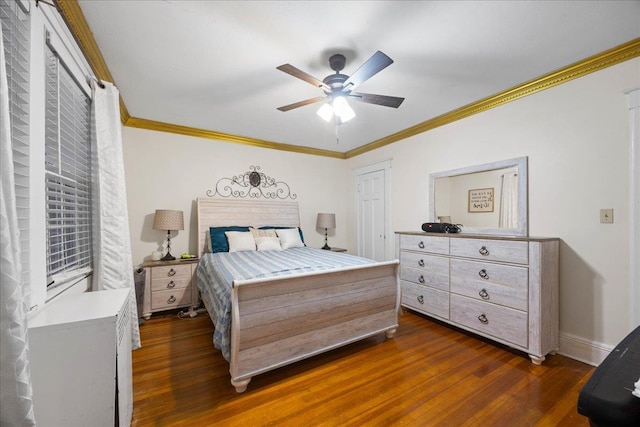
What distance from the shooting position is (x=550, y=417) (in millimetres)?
1528

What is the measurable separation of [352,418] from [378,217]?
9.95ft

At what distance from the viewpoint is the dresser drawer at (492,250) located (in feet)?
7.07

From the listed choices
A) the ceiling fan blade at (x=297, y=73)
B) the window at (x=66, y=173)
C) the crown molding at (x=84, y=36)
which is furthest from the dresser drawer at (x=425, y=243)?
the crown molding at (x=84, y=36)

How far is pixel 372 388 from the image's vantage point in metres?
1.79

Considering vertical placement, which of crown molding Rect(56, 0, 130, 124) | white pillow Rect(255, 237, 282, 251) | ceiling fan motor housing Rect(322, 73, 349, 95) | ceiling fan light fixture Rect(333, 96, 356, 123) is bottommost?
white pillow Rect(255, 237, 282, 251)

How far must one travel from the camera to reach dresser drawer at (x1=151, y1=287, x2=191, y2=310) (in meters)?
2.99

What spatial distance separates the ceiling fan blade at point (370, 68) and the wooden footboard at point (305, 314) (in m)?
1.46

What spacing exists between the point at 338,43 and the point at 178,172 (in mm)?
2797

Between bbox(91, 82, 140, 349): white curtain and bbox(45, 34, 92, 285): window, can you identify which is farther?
bbox(91, 82, 140, 349): white curtain

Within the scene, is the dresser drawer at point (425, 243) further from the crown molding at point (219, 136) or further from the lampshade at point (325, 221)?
the crown molding at point (219, 136)

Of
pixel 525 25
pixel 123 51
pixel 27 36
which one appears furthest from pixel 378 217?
pixel 27 36

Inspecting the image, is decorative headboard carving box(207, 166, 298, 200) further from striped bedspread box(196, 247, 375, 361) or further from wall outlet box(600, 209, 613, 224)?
wall outlet box(600, 209, 613, 224)

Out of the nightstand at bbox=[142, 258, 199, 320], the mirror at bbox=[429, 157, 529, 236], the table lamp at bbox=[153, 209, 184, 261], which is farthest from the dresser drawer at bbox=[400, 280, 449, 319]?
the table lamp at bbox=[153, 209, 184, 261]

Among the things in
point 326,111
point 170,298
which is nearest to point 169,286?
point 170,298
